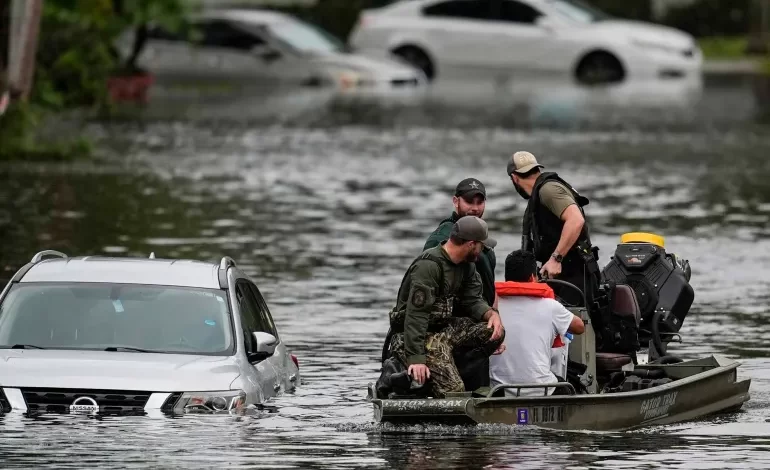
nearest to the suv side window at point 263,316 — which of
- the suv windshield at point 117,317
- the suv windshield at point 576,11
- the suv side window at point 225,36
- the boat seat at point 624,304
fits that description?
the suv windshield at point 117,317

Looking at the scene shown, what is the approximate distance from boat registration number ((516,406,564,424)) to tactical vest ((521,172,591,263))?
209 cm

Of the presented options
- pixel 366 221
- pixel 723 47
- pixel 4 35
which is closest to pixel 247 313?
pixel 366 221

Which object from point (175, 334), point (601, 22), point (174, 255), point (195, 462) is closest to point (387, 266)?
point (174, 255)

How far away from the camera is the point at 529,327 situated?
14258 millimetres

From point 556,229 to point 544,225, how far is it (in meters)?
0.10

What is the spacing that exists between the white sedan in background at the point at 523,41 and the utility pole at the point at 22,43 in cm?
2067

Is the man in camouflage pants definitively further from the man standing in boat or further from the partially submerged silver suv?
the partially submerged silver suv

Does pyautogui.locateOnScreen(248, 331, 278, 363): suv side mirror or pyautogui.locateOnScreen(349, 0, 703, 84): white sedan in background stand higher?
pyautogui.locateOnScreen(349, 0, 703, 84): white sedan in background

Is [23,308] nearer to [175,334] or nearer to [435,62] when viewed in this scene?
[175,334]

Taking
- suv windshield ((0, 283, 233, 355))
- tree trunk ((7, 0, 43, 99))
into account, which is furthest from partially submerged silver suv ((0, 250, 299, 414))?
tree trunk ((7, 0, 43, 99))

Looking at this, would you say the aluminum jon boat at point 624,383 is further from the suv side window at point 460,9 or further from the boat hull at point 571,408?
the suv side window at point 460,9

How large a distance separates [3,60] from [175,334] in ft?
62.5

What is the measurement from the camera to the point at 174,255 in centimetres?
2375

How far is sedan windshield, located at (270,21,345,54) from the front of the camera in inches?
2028
